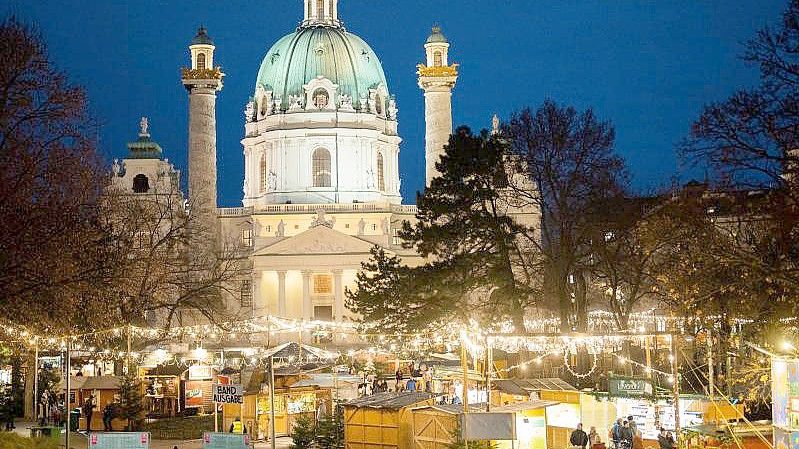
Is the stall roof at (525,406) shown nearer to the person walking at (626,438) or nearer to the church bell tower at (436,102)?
the person walking at (626,438)

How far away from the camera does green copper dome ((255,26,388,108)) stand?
336 feet

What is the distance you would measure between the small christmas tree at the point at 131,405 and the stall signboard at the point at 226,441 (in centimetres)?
1292

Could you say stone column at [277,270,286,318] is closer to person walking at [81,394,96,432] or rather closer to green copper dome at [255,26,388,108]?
green copper dome at [255,26,388,108]

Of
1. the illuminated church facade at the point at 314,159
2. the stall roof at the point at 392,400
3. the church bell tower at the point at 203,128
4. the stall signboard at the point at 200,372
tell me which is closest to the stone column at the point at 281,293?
the illuminated church facade at the point at 314,159

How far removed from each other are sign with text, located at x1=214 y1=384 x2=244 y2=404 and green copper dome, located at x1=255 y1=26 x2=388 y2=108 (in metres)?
74.5

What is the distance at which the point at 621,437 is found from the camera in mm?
28844

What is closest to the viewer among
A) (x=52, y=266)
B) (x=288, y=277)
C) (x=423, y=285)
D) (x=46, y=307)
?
(x=52, y=266)

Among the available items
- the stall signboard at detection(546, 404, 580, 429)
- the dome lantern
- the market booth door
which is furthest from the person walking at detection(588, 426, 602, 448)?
the dome lantern

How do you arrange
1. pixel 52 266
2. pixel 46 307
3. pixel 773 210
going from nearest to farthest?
pixel 773 210 < pixel 52 266 < pixel 46 307

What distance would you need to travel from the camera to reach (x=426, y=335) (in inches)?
1793

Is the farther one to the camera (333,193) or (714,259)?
(333,193)

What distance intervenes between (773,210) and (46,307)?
16.5 m

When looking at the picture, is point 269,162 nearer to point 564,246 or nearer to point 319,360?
point 319,360

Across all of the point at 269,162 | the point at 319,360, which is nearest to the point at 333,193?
the point at 269,162
